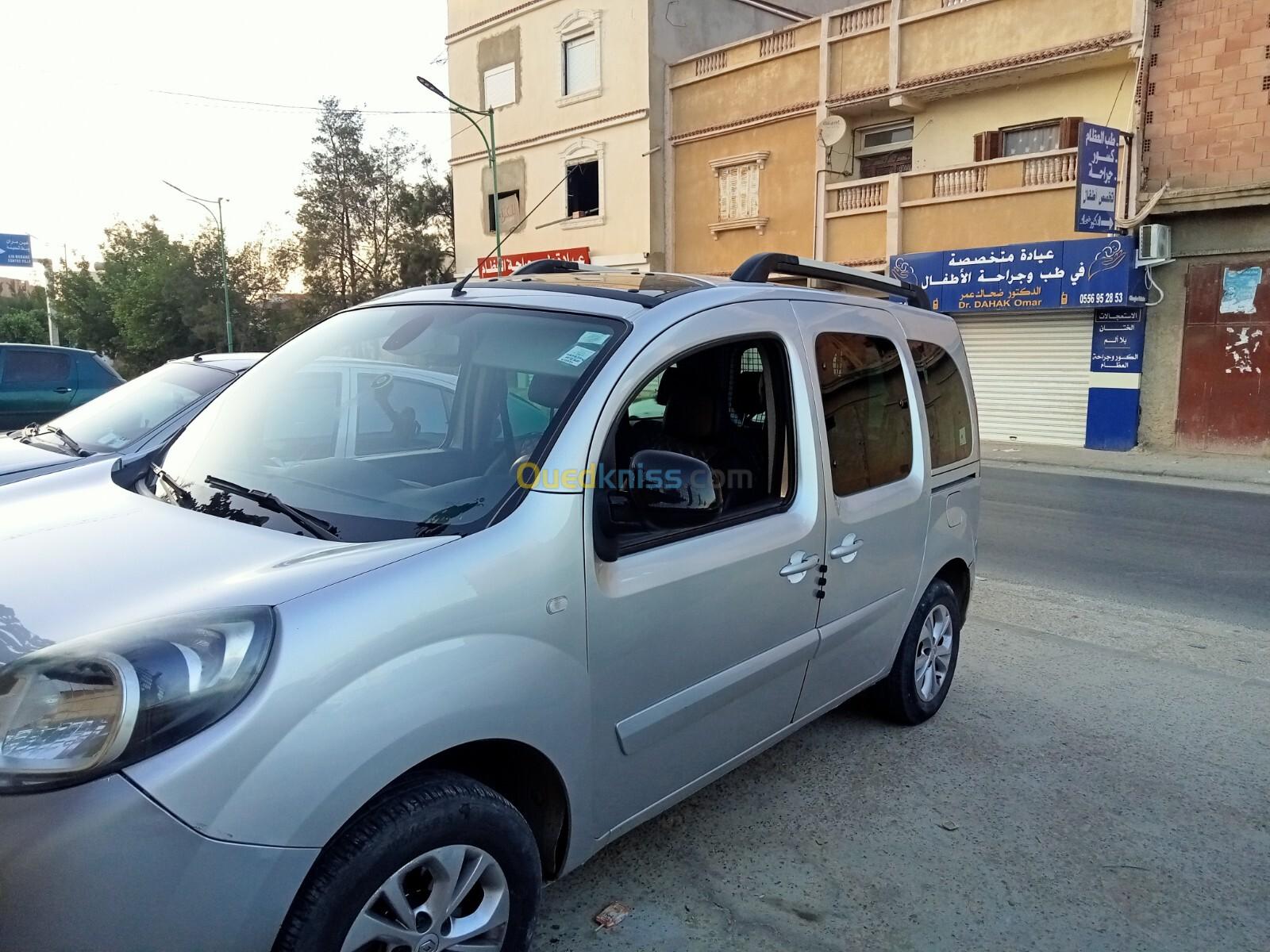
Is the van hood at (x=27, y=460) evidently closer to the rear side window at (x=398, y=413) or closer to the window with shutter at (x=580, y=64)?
the rear side window at (x=398, y=413)

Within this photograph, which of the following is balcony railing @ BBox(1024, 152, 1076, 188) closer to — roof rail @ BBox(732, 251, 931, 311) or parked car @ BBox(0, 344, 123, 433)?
roof rail @ BBox(732, 251, 931, 311)

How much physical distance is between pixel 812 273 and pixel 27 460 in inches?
179

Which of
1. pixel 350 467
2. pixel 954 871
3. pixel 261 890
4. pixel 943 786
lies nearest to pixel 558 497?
pixel 350 467

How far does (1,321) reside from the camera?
58.2 metres

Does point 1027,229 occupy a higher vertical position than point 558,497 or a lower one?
higher

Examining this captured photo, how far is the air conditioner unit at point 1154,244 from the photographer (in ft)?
51.4

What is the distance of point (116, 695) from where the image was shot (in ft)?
5.55

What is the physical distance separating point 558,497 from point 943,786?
225cm

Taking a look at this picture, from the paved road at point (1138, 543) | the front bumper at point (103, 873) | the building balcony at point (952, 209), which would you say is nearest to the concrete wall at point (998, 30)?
the building balcony at point (952, 209)

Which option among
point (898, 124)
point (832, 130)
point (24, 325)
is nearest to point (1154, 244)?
point (898, 124)

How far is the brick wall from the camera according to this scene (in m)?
14.9

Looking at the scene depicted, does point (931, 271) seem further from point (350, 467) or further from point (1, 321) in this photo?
point (1, 321)

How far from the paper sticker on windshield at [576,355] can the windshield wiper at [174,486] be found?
1.12m

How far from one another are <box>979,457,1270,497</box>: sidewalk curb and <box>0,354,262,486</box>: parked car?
12.1 m
